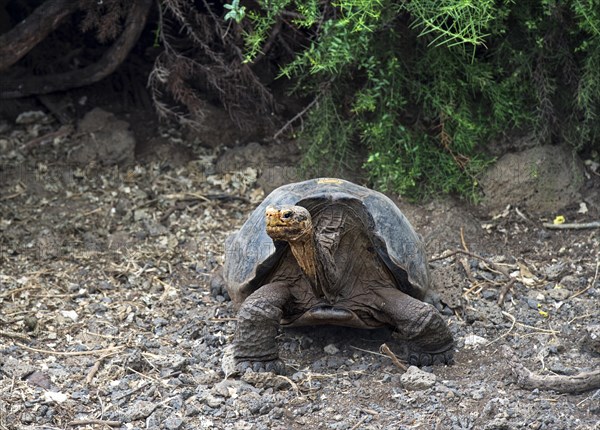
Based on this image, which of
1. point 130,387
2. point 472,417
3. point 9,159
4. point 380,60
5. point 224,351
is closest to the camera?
point 472,417

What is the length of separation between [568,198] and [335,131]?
1.47 meters

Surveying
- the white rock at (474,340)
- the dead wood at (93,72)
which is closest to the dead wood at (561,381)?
the white rock at (474,340)

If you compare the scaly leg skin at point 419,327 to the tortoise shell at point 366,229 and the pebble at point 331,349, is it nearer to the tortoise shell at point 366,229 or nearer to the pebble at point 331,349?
the tortoise shell at point 366,229

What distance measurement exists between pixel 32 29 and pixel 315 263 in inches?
108

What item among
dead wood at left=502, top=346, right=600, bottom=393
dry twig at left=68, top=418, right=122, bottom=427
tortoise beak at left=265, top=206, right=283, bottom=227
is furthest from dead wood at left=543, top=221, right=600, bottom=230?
dry twig at left=68, top=418, right=122, bottom=427

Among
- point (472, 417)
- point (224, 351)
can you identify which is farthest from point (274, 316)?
point (472, 417)

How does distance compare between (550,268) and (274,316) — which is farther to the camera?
(550,268)

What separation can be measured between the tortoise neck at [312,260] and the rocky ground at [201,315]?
37 centimetres

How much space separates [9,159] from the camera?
6105 mm

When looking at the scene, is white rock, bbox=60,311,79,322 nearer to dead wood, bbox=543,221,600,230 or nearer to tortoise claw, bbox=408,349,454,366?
tortoise claw, bbox=408,349,454,366

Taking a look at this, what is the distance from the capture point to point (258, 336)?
405 centimetres

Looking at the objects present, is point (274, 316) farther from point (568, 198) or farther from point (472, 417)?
point (568, 198)

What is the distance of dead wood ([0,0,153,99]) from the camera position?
5.79 m

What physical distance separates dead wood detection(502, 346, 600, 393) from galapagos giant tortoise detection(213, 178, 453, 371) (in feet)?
1.47
